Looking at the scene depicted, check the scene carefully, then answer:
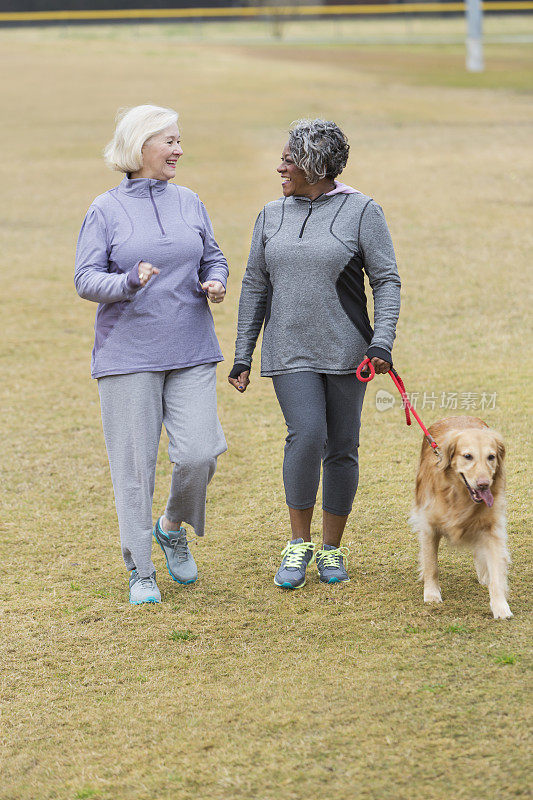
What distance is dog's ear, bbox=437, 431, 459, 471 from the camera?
4.38m

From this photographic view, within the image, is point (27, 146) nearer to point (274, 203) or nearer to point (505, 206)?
point (505, 206)

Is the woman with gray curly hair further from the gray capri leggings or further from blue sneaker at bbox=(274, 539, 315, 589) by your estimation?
blue sneaker at bbox=(274, 539, 315, 589)

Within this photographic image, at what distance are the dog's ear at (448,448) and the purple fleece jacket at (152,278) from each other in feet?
3.57

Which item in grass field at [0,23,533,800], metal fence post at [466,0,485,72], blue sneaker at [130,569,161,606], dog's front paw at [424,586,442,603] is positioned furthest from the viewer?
metal fence post at [466,0,485,72]

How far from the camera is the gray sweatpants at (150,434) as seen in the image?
4.56 meters

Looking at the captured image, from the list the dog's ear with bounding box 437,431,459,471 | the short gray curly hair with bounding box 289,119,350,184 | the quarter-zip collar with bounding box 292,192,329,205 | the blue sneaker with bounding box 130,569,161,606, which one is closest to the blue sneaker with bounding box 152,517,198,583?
the blue sneaker with bounding box 130,569,161,606

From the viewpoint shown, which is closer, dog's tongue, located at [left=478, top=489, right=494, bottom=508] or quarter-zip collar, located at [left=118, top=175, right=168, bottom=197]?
dog's tongue, located at [left=478, top=489, right=494, bottom=508]

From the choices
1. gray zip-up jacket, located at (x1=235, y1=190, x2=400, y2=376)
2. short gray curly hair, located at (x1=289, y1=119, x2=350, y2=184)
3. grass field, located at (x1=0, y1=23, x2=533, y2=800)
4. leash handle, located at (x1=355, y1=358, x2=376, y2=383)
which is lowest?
grass field, located at (x1=0, y1=23, x2=533, y2=800)

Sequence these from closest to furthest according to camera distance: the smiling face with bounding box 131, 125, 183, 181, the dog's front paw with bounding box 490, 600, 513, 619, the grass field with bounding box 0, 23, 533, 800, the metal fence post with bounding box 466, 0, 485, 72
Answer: the grass field with bounding box 0, 23, 533, 800
the dog's front paw with bounding box 490, 600, 513, 619
the smiling face with bounding box 131, 125, 183, 181
the metal fence post with bounding box 466, 0, 485, 72

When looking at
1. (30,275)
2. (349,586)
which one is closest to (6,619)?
(349,586)

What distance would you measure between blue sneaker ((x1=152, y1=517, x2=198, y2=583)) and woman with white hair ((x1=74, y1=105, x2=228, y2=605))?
24 cm

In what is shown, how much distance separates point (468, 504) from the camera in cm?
442

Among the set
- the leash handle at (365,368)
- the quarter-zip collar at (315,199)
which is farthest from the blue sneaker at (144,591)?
the quarter-zip collar at (315,199)

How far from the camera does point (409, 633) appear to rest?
4.32 metres
